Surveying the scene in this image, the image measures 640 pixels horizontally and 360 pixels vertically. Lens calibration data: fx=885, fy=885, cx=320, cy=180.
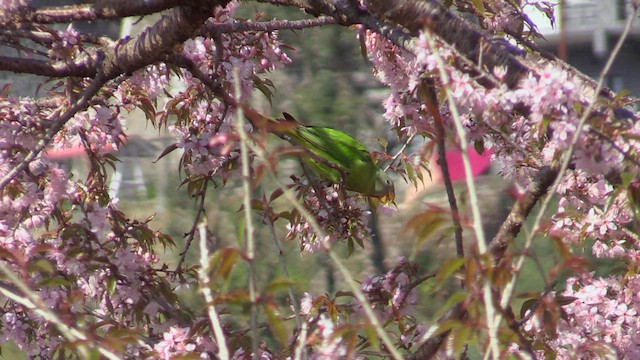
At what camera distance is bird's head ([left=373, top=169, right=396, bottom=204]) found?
86.1 inches

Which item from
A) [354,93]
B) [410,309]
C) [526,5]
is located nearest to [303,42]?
[354,93]

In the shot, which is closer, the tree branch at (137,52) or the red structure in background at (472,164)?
the tree branch at (137,52)

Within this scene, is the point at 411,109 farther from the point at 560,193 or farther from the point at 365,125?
the point at 365,125

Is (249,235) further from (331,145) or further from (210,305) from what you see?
(331,145)

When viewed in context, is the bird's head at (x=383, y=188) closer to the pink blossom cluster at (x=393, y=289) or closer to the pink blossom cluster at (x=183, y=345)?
the pink blossom cluster at (x=393, y=289)

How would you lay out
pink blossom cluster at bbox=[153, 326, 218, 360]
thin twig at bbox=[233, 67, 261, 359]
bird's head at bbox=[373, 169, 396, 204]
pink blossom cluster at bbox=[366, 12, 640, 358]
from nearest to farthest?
thin twig at bbox=[233, 67, 261, 359] < pink blossom cluster at bbox=[366, 12, 640, 358] < pink blossom cluster at bbox=[153, 326, 218, 360] < bird's head at bbox=[373, 169, 396, 204]

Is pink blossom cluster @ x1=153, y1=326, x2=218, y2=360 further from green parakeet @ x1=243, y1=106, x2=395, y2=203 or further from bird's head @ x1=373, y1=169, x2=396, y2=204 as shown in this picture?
bird's head @ x1=373, y1=169, x2=396, y2=204

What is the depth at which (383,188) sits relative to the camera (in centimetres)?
221

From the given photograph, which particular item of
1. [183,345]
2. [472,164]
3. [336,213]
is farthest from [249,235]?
[472,164]

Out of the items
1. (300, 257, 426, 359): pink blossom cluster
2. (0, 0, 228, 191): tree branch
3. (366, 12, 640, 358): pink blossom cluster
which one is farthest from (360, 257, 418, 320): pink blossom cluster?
(0, 0, 228, 191): tree branch

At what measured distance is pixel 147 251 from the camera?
7.94 feet

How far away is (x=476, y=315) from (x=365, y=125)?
6.06 meters

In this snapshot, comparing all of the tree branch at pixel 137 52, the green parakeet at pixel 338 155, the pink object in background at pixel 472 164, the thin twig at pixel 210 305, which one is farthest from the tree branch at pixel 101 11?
the pink object in background at pixel 472 164

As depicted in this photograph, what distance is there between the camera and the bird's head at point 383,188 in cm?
219
